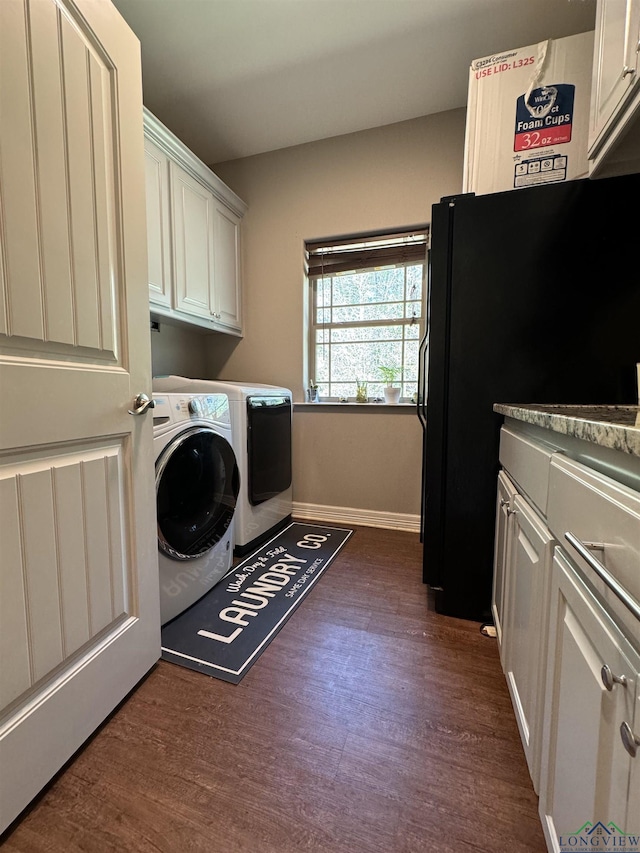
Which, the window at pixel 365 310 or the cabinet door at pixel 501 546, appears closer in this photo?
the cabinet door at pixel 501 546

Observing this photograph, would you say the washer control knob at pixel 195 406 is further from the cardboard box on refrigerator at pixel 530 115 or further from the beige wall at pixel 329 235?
the cardboard box on refrigerator at pixel 530 115

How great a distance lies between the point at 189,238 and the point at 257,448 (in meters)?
1.31

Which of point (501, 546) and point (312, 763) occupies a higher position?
point (501, 546)

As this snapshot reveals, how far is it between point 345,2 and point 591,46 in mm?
1029

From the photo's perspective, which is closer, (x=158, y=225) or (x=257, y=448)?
(x=158, y=225)

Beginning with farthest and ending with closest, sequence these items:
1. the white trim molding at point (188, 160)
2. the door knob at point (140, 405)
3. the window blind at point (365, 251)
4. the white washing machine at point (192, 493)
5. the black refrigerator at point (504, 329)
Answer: the window blind at point (365, 251) < the white trim molding at point (188, 160) < the white washing machine at point (192, 493) < the black refrigerator at point (504, 329) < the door knob at point (140, 405)

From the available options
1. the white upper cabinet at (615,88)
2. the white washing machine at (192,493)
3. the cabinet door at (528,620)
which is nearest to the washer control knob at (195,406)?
the white washing machine at (192,493)

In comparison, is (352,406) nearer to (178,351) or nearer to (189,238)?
(178,351)

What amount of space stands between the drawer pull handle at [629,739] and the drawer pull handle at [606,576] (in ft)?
0.42

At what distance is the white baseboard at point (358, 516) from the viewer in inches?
98.8

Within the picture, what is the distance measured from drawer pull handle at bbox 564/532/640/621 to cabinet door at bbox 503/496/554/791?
172 mm

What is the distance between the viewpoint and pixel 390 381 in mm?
2578

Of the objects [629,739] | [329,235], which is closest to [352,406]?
[329,235]

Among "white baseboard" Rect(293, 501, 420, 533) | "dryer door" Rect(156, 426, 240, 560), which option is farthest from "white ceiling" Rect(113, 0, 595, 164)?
"white baseboard" Rect(293, 501, 420, 533)
